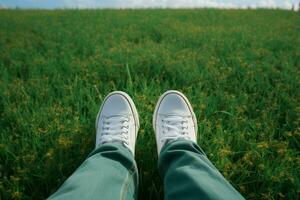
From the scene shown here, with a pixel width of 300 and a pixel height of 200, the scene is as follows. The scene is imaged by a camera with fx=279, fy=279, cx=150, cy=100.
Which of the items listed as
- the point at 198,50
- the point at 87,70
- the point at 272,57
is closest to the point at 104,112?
the point at 87,70

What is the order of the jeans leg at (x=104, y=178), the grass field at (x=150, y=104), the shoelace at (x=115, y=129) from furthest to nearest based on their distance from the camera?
1. the shoelace at (x=115, y=129)
2. the grass field at (x=150, y=104)
3. the jeans leg at (x=104, y=178)

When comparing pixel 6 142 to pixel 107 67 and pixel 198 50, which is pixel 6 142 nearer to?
pixel 107 67

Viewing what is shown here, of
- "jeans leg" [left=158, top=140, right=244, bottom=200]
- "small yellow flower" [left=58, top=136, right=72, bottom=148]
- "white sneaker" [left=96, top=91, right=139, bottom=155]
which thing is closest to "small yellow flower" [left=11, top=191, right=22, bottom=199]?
"small yellow flower" [left=58, top=136, right=72, bottom=148]

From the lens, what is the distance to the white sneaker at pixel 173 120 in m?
1.66

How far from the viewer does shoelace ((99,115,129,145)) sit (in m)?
1.62

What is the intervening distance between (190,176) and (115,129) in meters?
0.75

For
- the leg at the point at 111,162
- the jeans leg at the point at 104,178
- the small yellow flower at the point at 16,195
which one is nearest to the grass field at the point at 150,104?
the small yellow flower at the point at 16,195

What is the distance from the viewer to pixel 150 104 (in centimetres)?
215

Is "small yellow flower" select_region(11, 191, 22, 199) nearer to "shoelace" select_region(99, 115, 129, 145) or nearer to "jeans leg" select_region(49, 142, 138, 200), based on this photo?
"jeans leg" select_region(49, 142, 138, 200)

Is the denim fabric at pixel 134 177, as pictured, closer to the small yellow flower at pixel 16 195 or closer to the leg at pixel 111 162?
the leg at pixel 111 162

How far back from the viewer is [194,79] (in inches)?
99.9

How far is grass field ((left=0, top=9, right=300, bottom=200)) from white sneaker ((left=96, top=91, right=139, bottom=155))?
3.4 inches

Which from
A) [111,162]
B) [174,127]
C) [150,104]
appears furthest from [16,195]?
[150,104]

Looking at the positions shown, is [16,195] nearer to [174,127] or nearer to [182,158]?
[182,158]
